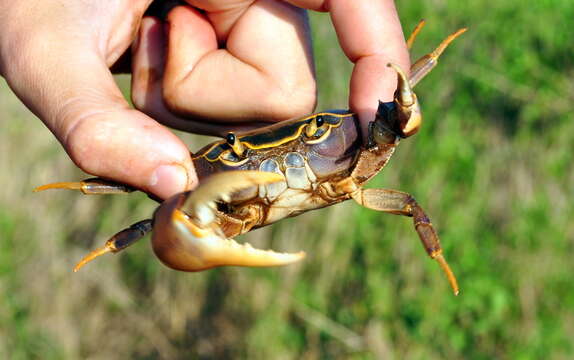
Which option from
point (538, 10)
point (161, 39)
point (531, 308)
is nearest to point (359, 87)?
point (161, 39)

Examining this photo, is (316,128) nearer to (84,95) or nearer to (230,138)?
(230,138)

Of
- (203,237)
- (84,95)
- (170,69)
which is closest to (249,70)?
(170,69)

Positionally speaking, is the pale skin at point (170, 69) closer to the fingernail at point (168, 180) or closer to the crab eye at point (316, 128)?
the fingernail at point (168, 180)

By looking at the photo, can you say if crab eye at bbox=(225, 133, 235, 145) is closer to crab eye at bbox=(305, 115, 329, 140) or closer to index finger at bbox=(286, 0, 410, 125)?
crab eye at bbox=(305, 115, 329, 140)

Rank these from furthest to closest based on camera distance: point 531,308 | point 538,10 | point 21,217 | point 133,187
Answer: point 538,10
point 21,217
point 531,308
point 133,187

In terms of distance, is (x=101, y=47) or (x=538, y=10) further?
(x=538, y=10)

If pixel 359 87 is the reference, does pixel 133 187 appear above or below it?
below

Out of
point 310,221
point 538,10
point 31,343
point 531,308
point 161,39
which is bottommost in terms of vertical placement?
point 31,343

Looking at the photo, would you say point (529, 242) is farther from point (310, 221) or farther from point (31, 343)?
point (31, 343)

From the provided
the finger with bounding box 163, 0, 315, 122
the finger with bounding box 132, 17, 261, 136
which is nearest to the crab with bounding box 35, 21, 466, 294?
the finger with bounding box 163, 0, 315, 122
